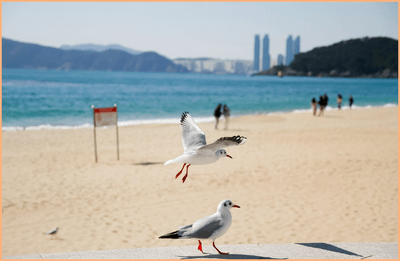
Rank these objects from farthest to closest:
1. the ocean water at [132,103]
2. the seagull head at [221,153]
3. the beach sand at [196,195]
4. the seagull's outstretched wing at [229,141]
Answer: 1. the ocean water at [132,103]
2. the beach sand at [196,195]
3. the seagull head at [221,153]
4. the seagull's outstretched wing at [229,141]

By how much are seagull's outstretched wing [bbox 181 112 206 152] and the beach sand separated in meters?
6.71

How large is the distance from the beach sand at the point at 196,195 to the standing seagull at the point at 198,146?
6725 millimetres

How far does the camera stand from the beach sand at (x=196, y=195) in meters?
8.13

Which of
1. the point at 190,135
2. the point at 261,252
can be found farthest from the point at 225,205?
the point at 261,252

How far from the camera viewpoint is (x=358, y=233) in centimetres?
810

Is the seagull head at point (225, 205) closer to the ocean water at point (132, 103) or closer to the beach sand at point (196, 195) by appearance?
the beach sand at point (196, 195)

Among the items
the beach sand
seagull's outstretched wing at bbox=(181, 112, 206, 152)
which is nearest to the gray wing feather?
seagull's outstretched wing at bbox=(181, 112, 206, 152)

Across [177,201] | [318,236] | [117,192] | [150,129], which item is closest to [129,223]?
[177,201]

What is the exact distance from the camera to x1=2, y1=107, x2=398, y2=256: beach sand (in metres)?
8.13

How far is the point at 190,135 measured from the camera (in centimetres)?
129

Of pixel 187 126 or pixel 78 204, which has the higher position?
pixel 187 126

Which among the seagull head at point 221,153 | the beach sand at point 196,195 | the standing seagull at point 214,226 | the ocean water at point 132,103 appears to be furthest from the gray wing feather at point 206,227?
the ocean water at point 132,103

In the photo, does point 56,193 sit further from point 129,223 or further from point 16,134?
point 16,134

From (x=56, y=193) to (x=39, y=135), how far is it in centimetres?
1476
